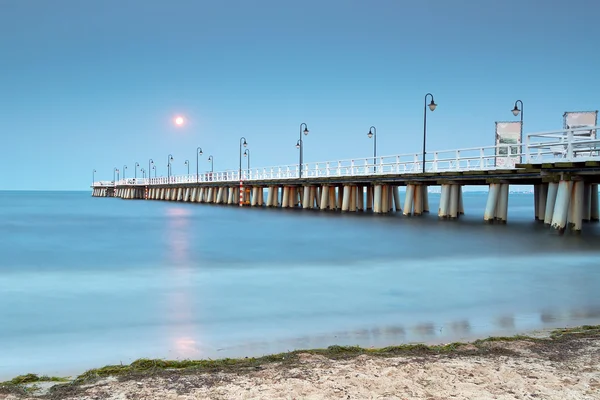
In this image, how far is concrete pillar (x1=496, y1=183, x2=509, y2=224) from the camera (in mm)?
25656

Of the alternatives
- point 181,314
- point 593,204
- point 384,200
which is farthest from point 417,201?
point 181,314

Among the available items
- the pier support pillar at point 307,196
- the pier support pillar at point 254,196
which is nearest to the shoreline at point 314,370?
the pier support pillar at point 307,196

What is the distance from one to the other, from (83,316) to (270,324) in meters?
2.95

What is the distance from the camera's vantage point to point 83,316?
329 inches

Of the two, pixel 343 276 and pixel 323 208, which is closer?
pixel 343 276

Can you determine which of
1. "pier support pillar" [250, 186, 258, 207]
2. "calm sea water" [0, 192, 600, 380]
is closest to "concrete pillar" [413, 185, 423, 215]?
"calm sea water" [0, 192, 600, 380]

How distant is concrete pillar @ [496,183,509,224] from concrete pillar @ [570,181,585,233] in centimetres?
560

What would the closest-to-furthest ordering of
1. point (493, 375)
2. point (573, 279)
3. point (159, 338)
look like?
point (493, 375) → point (159, 338) → point (573, 279)

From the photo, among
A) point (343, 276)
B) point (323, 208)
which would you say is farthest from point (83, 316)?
point (323, 208)

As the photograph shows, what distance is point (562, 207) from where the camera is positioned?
64.8ft

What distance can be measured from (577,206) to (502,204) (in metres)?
6.51

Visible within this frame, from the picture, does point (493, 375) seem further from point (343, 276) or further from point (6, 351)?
point (343, 276)

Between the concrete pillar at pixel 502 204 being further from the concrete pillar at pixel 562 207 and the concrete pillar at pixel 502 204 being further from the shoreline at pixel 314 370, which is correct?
the shoreline at pixel 314 370

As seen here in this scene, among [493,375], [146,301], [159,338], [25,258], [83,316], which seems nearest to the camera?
[493,375]
